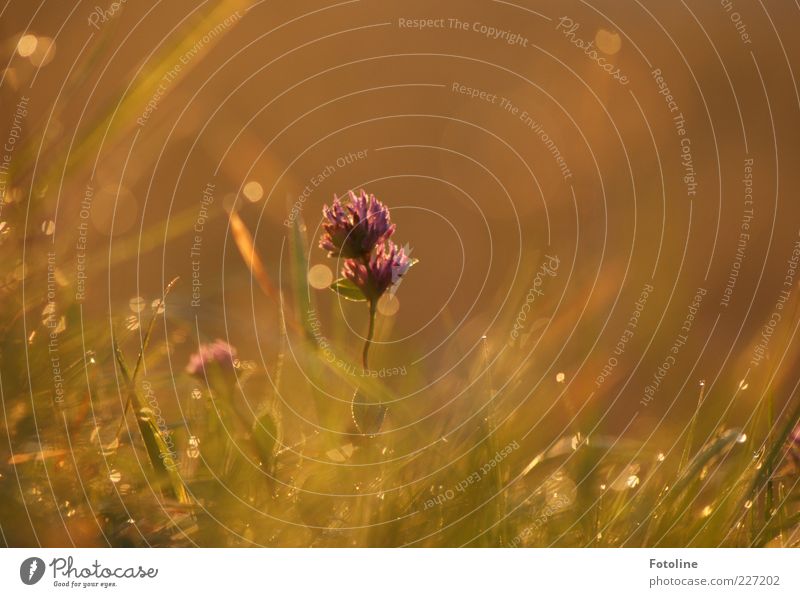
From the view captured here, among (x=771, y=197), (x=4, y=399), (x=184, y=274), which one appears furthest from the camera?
(x=771, y=197)

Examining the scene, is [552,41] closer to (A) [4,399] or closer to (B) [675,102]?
(B) [675,102]

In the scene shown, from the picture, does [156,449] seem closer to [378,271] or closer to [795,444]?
[378,271]

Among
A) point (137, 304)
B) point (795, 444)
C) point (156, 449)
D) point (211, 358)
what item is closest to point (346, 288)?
point (211, 358)

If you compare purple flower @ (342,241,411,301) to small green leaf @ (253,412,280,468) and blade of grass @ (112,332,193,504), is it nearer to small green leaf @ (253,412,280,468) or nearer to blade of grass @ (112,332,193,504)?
small green leaf @ (253,412,280,468)

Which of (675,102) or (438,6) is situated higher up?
(438,6)

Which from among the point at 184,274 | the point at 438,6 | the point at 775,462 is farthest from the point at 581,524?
the point at 438,6

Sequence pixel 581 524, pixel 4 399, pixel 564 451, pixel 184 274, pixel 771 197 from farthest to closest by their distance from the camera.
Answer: pixel 771 197, pixel 184 274, pixel 564 451, pixel 581 524, pixel 4 399

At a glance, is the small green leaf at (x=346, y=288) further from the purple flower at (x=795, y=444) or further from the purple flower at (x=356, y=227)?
the purple flower at (x=795, y=444)

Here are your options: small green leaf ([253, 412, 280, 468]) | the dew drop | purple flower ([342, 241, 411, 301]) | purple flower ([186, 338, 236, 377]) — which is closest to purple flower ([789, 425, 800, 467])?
purple flower ([342, 241, 411, 301])
